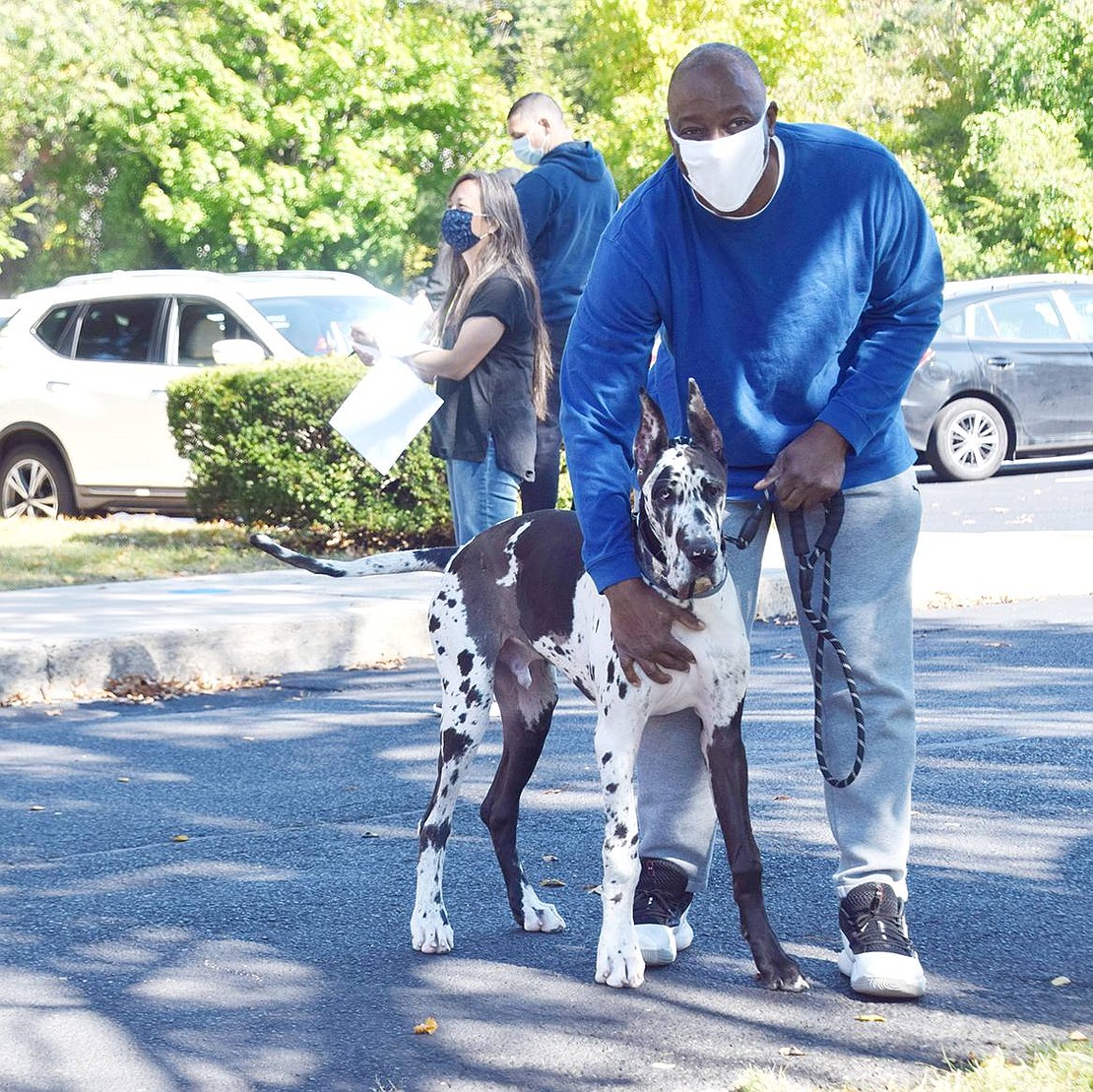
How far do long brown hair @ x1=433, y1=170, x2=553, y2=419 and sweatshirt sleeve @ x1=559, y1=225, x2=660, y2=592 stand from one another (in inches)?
111

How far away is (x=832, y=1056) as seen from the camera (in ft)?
11.2

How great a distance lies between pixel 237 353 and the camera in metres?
12.7

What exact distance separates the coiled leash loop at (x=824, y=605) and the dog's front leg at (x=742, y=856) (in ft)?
0.67

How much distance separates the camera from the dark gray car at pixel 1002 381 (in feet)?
52.6

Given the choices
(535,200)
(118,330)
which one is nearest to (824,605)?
(535,200)

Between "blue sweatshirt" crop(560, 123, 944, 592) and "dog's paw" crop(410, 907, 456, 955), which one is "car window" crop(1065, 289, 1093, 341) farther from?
"dog's paw" crop(410, 907, 456, 955)

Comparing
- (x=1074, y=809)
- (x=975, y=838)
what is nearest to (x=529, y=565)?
(x=975, y=838)

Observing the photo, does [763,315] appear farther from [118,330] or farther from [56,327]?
[56,327]

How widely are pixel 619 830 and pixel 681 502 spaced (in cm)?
74

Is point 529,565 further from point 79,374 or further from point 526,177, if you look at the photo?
point 79,374

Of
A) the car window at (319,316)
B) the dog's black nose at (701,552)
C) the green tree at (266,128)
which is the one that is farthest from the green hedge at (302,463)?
the green tree at (266,128)

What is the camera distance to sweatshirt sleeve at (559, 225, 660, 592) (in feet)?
12.5

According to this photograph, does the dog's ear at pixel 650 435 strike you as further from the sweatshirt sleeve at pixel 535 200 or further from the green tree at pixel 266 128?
the green tree at pixel 266 128

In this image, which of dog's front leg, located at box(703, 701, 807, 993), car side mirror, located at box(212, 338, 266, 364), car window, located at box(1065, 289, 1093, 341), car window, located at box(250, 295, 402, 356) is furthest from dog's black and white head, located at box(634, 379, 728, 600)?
car window, located at box(1065, 289, 1093, 341)
